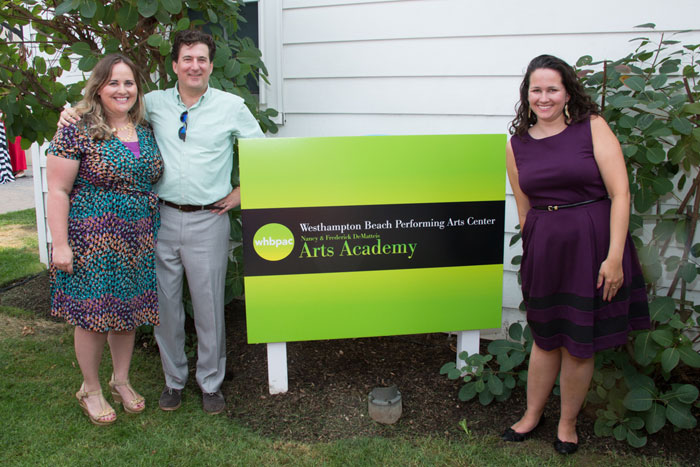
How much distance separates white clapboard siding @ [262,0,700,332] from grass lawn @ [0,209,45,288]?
9.51 feet

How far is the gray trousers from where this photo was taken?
2686 mm

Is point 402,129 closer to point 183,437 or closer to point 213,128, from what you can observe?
point 213,128

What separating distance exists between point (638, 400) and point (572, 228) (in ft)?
2.87

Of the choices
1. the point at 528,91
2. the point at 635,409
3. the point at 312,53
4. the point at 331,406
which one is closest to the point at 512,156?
the point at 528,91

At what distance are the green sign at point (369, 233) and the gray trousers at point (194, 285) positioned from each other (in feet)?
0.50

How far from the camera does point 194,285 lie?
2.76m

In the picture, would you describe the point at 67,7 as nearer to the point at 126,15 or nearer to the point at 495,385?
the point at 126,15

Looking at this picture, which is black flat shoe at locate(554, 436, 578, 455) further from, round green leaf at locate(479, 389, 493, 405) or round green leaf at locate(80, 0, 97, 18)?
round green leaf at locate(80, 0, 97, 18)

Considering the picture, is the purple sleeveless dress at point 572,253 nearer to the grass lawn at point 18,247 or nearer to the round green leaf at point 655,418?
the round green leaf at point 655,418

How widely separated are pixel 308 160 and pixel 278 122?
4.09 feet

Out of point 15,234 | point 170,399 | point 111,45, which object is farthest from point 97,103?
point 15,234

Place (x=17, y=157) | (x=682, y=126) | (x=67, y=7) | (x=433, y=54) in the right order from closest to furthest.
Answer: (x=682, y=126) → (x=67, y=7) → (x=433, y=54) → (x=17, y=157)

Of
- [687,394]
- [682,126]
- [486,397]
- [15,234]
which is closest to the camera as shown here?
[682,126]

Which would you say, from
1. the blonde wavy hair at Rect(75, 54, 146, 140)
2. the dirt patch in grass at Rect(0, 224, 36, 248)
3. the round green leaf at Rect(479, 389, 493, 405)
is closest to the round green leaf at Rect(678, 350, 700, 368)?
the round green leaf at Rect(479, 389, 493, 405)
